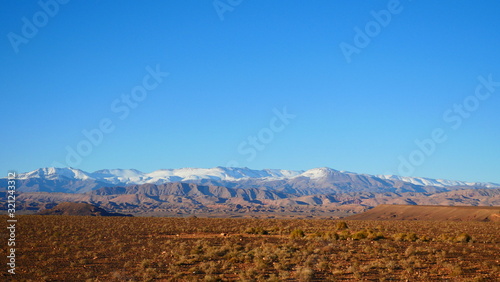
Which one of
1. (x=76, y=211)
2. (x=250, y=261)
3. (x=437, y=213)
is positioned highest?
(x=76, y=211)

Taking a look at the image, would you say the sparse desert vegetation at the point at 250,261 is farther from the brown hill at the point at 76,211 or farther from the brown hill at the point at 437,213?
the brown hill at the point at 76,211

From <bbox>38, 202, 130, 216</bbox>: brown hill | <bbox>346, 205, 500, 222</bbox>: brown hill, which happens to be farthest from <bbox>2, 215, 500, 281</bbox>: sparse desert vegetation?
<bbox>38, 202, 130, 216</bbox>: brown hill

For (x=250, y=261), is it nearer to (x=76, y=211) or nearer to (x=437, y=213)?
(x=437, y=213)

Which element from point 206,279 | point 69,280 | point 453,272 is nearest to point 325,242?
point 453,272

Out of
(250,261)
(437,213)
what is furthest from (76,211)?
(250,261)

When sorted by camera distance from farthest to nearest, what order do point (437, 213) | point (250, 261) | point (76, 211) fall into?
point (76, 211)
point (437, 213)
point (250, 261)

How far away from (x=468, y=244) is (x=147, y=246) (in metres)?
20.8

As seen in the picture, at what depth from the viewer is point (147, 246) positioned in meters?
27.9

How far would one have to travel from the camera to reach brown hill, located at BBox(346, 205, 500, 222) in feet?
276

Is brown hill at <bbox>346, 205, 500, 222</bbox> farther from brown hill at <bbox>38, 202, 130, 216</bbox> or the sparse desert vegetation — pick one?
brown hill at <bbox>38, 202, 130, 216</bbox>

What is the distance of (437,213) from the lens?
9681 cm

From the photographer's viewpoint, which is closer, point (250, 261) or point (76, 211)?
point (250, 261)

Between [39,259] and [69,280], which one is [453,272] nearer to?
[69,280]

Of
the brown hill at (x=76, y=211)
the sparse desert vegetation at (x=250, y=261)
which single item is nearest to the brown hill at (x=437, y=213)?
the sparse desert vegetation at (x=250, y=261)
